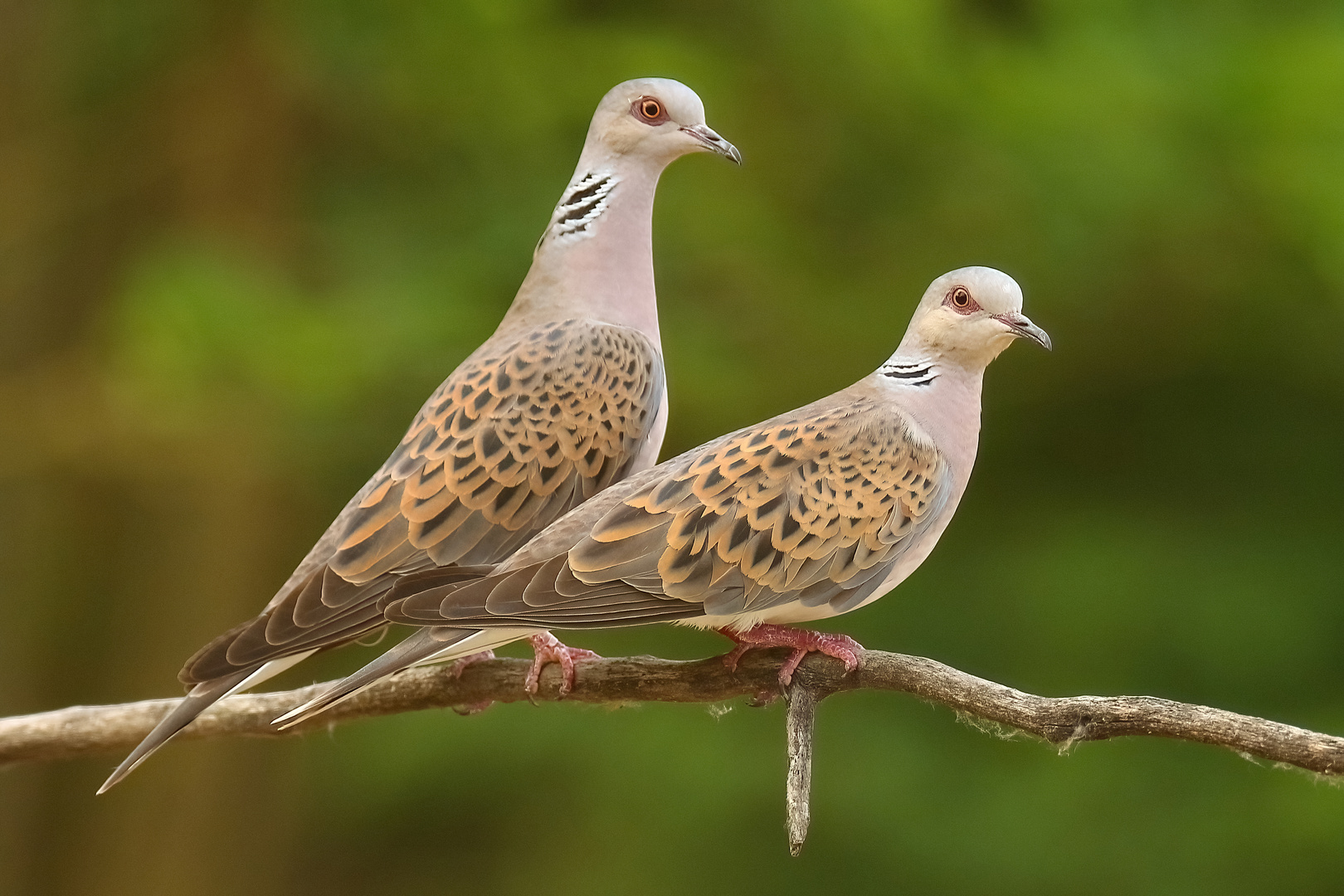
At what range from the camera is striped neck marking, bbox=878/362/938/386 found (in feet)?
7.60

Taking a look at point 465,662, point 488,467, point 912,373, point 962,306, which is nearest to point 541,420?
point 488,467

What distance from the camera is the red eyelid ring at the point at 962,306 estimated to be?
7.14ft

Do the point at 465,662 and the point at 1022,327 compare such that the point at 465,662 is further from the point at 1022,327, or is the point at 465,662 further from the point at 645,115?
the point at 1022,327

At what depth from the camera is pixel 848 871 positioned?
7141 mm

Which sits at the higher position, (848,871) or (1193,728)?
(1193,728)

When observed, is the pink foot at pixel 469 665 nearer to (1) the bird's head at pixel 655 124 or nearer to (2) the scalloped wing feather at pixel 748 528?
(2) the scalloped wing feather at pixel 748 528

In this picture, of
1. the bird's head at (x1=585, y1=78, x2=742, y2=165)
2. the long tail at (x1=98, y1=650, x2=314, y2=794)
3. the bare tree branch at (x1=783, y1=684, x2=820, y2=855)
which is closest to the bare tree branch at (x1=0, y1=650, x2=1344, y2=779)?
the bare tree branch at (x1=783, y1=684, x2=820, y2=855)

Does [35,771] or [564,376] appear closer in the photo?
[564,376]

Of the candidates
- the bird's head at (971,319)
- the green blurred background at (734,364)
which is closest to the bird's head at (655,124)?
the bird's head at (971,319)

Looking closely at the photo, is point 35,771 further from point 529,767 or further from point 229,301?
point 229,301

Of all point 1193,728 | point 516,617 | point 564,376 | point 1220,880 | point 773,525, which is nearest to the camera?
point 1193,728

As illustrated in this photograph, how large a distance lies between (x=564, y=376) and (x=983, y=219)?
128 inches

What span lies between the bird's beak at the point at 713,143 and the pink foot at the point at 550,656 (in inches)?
36.1

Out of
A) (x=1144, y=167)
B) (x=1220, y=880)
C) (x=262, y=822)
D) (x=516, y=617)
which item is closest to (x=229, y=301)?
(x=262, y=822)
